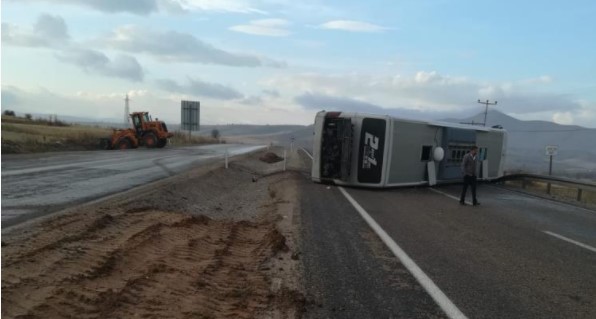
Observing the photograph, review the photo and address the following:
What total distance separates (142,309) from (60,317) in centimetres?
67

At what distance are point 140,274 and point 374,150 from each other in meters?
13.4

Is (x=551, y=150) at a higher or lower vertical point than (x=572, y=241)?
higher

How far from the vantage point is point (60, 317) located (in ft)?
13.9

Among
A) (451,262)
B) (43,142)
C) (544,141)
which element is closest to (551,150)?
(451,262)

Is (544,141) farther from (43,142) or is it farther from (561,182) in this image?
(43,142)

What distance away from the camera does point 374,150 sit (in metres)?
18.2

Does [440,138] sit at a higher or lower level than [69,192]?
higher

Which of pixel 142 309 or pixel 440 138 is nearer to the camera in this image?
pixel 142 309

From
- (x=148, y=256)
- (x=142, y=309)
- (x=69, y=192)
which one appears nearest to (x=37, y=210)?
(x=69, y=192)

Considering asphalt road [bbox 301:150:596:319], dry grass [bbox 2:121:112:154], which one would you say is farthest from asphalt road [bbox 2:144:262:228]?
dry grass [bbox 2:121:112:154]

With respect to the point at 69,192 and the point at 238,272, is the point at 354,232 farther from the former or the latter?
the point at 69,192

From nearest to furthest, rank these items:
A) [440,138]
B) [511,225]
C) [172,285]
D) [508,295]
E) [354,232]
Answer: [172,285]
[508,295]
[354,232]
[511,225]
[440,138]

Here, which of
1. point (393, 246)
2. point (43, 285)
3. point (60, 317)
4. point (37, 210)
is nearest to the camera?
point (60, 317)

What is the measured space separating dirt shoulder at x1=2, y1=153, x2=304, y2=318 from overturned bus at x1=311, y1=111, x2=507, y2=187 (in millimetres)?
7874
